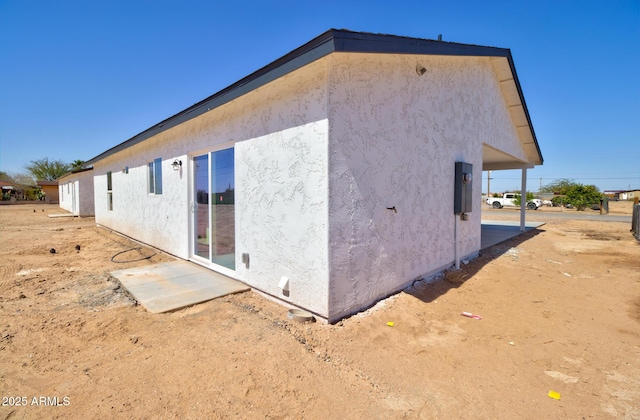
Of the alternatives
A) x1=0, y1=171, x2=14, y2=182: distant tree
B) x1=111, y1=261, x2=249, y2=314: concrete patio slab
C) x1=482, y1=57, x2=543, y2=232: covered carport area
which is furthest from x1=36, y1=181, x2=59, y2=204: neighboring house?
x1=482, y1=57, x2=543, y2=232: covered carport area

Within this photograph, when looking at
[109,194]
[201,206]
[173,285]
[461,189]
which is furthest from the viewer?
[109,194]

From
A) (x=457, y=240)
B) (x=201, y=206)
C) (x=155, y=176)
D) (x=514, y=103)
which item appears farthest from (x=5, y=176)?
(x=514, y=103)

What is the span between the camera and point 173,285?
195 inches

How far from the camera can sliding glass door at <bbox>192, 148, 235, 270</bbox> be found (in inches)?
209

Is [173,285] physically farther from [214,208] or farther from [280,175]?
[280,175]

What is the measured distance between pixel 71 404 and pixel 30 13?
882 cm

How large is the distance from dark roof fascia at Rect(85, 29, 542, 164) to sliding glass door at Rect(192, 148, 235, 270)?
2.97 ft

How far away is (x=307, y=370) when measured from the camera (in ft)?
9.18

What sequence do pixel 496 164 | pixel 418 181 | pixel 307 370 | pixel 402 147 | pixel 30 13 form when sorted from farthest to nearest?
1. pixel 496 164
2. pixel 30 13
3. pixel 418 181
4. pixel 402 147
5. pixel 307 370

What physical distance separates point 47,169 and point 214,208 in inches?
2324

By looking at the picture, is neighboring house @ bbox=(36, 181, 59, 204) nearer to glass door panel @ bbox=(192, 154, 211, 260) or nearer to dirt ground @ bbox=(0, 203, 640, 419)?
dirt ground @ bbox=(0, 203, 640, 419)

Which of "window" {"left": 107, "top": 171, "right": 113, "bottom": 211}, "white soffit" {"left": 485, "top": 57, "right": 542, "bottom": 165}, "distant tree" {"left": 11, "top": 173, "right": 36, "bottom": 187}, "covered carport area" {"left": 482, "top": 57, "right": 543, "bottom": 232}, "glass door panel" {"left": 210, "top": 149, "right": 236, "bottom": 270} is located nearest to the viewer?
"glass door panel" {"left": 210, "top": 149, "right": 236, "bottom": 270}

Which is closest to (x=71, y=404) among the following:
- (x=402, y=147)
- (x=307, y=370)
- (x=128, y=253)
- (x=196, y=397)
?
(x=196, y=397)

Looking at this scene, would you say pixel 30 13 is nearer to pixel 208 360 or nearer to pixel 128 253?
pixel 128 253
